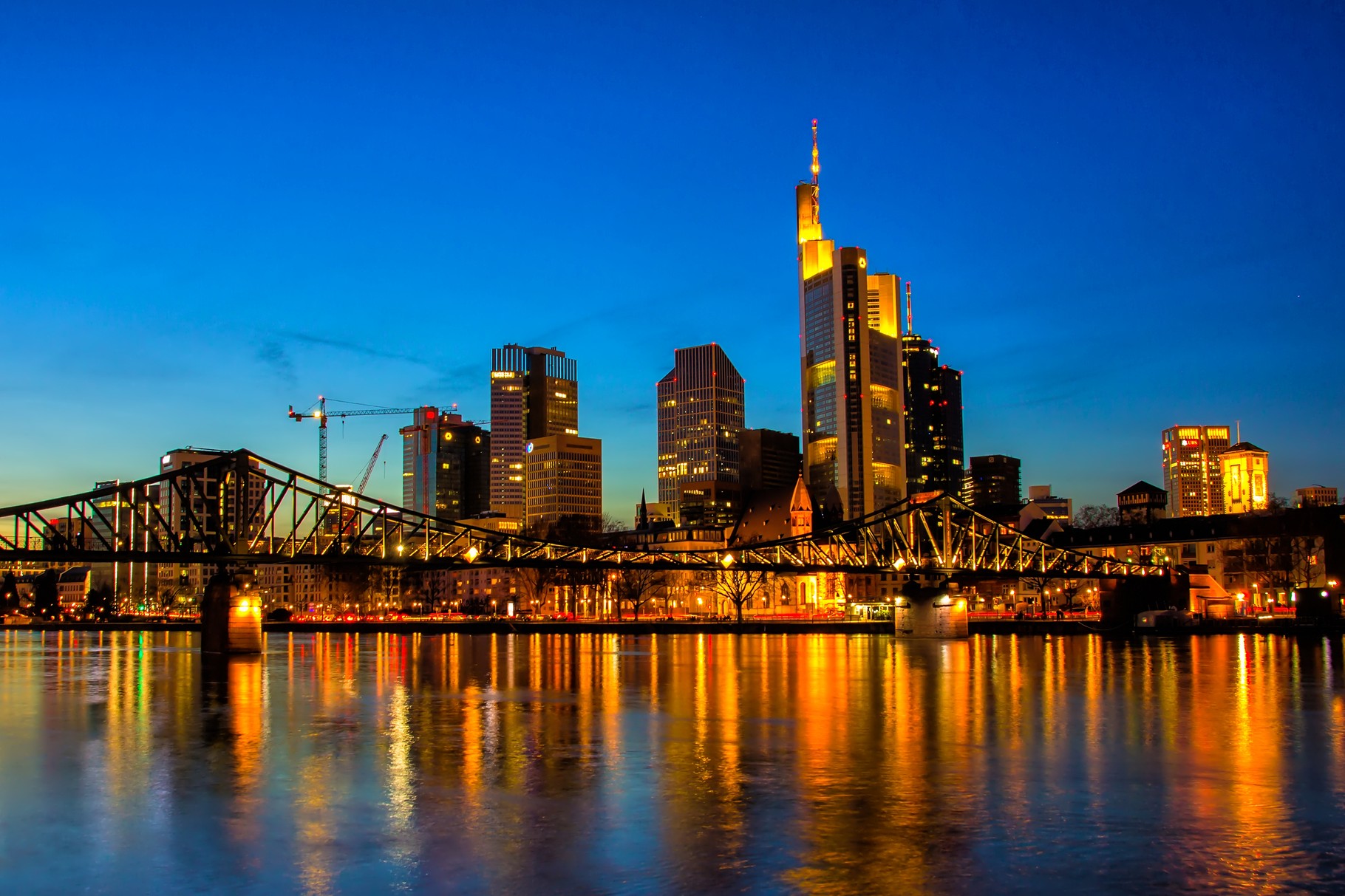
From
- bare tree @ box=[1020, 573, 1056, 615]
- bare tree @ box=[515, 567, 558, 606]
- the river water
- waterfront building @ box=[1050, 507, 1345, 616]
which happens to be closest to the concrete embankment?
waterfront building @ box=[1050, 507, 1345, 616]

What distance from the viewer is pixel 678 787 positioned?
22938 millimetres

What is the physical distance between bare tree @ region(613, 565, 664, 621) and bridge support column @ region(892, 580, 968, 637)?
123ft

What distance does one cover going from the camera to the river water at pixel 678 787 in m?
16.2

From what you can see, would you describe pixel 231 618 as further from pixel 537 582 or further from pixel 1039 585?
pixel 1039 585

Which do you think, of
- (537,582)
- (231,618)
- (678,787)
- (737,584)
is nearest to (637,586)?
(537,582)

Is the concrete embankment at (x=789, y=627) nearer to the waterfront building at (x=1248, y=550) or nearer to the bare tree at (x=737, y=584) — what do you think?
the bare tree at (x=737, y=584)

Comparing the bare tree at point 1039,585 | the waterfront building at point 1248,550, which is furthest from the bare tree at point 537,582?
the waterfront building at point 1248,550

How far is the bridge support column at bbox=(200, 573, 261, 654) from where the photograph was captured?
288 ft

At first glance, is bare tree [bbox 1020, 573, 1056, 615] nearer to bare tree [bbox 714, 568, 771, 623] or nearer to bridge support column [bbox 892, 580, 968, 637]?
bare tree [bbox 714, 568, 771, 623]

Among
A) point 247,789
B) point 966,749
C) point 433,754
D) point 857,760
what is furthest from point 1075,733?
point 247,789

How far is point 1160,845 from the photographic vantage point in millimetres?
17641

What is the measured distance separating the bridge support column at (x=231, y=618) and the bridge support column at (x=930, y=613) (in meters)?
59.1

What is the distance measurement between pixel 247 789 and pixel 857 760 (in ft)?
41.5

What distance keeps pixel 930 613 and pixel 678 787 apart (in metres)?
94.9
